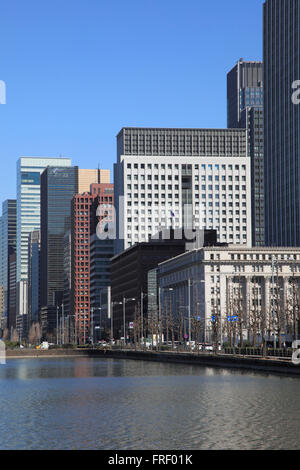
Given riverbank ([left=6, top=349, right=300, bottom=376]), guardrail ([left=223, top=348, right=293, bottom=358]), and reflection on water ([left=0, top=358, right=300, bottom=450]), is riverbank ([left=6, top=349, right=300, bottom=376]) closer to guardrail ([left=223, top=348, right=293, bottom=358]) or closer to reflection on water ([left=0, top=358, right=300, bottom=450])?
guardrail ([left=223, top=348, right=293, bottom=358])

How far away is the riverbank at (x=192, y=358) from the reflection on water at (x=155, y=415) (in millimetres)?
7581

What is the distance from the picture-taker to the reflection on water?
110ft

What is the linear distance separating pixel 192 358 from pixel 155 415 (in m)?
68.1

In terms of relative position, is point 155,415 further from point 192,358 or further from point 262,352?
point 192,358

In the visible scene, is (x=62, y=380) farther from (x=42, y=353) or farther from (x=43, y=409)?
(x=42, y=353)

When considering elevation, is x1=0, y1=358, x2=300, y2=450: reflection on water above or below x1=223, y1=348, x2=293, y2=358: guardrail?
below

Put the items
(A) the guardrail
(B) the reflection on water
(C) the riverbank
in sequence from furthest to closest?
(A) the guardrail
(C) the riverbank
(B) the reflection on water

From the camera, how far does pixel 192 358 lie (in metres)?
110

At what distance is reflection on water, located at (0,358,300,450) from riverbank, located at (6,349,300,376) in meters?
7.58

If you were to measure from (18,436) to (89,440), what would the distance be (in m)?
3.70

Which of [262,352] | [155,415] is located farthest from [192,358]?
[155,415]

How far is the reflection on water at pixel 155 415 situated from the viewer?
3362 cm

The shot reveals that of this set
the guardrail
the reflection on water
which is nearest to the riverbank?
the guardrail
